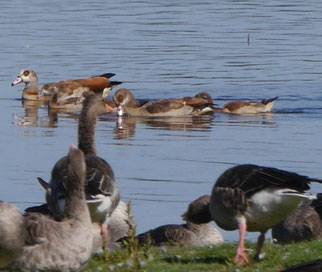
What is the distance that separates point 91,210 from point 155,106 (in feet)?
44.8

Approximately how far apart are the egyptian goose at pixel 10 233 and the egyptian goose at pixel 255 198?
225 cm

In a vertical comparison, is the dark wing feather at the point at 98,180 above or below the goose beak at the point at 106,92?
below

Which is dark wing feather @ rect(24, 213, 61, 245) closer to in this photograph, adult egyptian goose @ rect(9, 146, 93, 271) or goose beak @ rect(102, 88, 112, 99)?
adult egyptian goose @ rect(9, 146, 93, 271)

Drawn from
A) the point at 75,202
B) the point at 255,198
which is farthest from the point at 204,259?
the point at 75,202

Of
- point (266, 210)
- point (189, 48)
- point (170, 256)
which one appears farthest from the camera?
point (189, 48)

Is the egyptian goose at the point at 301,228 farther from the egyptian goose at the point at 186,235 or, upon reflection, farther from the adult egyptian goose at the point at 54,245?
the adult egyptian goose at the point at 54,245

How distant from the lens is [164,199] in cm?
1426

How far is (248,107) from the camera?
23.4m

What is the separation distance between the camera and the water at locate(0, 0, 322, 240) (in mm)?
16062

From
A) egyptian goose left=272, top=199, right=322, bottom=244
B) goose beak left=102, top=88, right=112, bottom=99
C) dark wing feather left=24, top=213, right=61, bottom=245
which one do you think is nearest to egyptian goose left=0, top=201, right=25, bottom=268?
dark wing feather left=24, top=213, right=61, bottom=245

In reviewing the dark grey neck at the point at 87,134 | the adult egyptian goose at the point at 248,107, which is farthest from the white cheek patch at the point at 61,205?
the adult egyptian goose at the point at 248,107

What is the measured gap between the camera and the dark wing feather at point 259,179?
8.66 metres

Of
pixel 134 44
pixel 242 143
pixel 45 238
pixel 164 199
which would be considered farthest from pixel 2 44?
pixel 45 238

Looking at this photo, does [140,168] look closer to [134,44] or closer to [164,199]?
[164,199]
